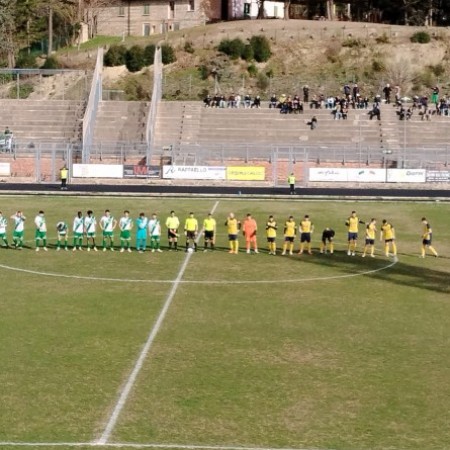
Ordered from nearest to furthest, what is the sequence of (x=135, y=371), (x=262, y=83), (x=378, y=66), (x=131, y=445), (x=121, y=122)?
(x=131, y=445)
(x=135, y=371)
(x=121, y=122)
(x=262, y=83)
(x=378, y=66)

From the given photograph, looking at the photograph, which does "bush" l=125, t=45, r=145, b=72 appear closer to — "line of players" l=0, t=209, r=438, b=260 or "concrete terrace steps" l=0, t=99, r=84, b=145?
"concrete terrace steps" l=0, t=99, r=84, b=145

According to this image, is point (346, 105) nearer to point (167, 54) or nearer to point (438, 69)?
point (438, 69)

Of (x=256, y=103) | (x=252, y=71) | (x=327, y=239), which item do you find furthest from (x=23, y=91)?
(x=327, y=239)

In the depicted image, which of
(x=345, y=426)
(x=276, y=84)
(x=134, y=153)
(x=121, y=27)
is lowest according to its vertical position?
(x=345, y=426)

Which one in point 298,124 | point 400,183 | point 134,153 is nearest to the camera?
point 400,183

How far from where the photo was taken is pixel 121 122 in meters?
70.2

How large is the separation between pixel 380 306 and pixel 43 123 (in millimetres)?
50806

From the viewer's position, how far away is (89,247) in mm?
33344

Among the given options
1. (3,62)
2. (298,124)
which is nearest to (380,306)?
(298,124)

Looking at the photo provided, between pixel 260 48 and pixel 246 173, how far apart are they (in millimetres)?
36050

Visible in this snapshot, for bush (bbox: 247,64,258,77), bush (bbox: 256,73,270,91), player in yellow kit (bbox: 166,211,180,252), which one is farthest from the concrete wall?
player in yellow kit (bbox: 166,211,180,252)

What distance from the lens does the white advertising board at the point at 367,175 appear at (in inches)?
2265

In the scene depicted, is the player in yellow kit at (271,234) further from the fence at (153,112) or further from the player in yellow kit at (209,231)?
the fence at (153,112)

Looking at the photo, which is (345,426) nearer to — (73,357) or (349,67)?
(73,357)
